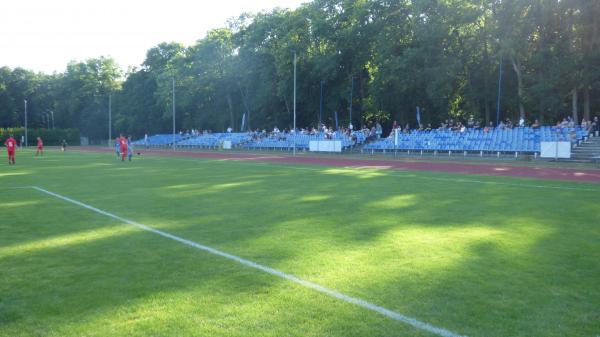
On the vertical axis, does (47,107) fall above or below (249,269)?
above

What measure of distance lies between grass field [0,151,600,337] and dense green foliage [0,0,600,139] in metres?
29.8

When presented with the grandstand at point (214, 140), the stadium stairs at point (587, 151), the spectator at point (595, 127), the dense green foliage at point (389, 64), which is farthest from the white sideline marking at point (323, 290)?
the grandstand at point (214, 140)

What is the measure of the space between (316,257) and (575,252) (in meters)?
3.88

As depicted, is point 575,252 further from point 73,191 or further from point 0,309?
point 73,191

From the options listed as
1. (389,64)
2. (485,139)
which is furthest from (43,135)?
(485,139)

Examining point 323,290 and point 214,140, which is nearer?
point 323,290

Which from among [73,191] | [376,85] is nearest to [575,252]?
[73,191]

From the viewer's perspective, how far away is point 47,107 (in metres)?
119

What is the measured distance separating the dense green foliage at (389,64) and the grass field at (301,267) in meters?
29.8

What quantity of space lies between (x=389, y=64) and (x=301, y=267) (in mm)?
43602

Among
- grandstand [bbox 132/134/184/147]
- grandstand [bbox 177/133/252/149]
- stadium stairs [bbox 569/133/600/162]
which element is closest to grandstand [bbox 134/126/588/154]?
stadium stairs [bbox 569/133/600/162]

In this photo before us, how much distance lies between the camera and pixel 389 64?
4794 centimetres

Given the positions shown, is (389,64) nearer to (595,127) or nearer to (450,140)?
(450,140)

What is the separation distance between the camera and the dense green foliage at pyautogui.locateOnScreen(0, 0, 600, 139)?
38.3m
